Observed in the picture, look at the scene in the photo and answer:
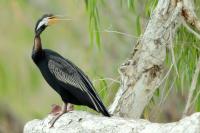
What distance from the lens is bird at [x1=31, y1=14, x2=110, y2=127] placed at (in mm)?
4441

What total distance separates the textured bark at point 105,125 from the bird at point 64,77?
0.16 metres

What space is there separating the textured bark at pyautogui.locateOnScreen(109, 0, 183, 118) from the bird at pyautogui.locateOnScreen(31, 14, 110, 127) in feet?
0.53

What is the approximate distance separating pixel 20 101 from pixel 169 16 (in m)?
4.06

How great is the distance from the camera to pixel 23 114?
858cm

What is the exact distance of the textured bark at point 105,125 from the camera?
3428 mm

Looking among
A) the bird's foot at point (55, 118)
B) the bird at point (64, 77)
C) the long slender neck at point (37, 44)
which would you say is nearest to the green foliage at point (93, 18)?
the bird at point (64, 77)

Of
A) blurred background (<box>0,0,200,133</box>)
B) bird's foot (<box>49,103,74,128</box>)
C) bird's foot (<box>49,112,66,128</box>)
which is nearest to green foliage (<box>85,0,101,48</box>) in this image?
bird's foot (<box>49,103,74,128</box>)

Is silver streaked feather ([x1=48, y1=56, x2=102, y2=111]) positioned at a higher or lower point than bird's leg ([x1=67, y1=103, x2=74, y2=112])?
higher

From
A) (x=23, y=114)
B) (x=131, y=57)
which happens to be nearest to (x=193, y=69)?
(x=131, y=57)

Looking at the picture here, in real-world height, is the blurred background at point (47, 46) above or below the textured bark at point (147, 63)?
below

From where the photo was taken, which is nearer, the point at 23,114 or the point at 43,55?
the point at 43,55

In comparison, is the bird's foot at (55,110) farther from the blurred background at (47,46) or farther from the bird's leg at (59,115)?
the blurred background at (47,46)

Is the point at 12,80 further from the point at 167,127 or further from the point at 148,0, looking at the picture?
the point at 167,127

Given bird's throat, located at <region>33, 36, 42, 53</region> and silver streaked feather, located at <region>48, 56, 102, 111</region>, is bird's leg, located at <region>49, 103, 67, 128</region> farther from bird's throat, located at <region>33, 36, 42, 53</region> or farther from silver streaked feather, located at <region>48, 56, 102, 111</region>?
bird's throat, located at <region>33, 36, 42, 53</region>
